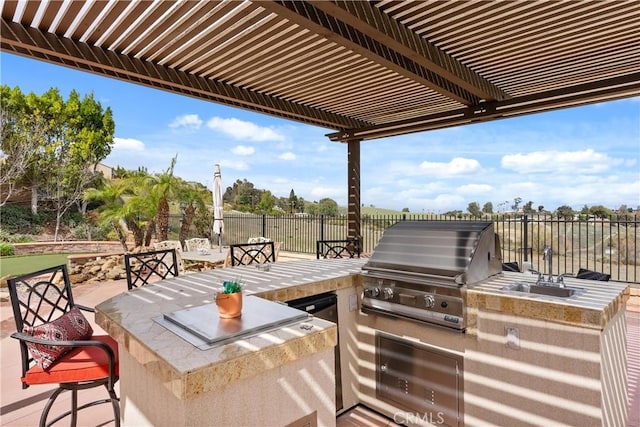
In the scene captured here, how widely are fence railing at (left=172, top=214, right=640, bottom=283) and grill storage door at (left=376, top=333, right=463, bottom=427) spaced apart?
15.0ft

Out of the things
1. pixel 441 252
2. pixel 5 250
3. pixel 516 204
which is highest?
pixel 516 204

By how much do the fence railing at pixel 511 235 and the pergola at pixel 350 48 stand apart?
283 centimetres

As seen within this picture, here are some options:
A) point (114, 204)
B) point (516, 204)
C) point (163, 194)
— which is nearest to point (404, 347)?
point (516, 204)

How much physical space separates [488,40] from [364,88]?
65.1 inches

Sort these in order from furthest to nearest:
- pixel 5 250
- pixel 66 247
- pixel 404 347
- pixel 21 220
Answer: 1. pixel 21 220
2. pixel 66 247
3. pixel 5 250
4. pixel 404 347

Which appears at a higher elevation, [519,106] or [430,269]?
[519,106]

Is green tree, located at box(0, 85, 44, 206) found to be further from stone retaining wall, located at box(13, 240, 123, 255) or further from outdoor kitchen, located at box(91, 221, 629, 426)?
outdoor kitchen, located at box(91, 221, 629, 426)

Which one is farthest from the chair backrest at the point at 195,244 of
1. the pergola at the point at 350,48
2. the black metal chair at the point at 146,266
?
the black metal chair at the point at 146,266

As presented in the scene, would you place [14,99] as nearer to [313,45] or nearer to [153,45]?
[153,45]

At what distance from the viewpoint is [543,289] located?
221 centimetres

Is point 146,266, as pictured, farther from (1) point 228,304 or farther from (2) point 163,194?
(2) point 163,194

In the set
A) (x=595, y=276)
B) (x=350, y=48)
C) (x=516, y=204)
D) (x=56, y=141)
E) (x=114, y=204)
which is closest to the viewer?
(x=350, y=48)

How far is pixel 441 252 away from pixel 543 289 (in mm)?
646

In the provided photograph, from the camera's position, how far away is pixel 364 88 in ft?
15.3
